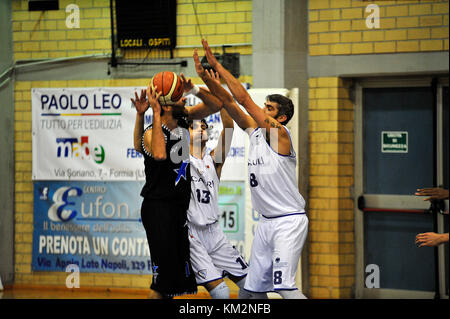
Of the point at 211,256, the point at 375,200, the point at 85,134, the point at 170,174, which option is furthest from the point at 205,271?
the point at 85,134

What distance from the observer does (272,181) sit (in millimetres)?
4996

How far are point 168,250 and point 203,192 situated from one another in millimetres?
547

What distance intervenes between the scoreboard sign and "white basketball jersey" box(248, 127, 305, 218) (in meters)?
2.13

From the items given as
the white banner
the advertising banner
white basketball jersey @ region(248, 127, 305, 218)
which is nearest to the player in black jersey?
white basketball jersey @ region(248, 127, 305, 218)

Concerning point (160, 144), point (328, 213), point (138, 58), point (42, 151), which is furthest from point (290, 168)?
point (42, 151)

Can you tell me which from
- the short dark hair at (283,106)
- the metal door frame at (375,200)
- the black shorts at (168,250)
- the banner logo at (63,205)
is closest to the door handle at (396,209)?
the metal door frame at (375,200)

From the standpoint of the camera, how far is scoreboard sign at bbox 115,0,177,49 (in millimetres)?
6730

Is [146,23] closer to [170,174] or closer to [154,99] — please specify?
[154,99]

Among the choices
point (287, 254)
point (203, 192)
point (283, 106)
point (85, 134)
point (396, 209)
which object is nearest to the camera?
point (287, 254)

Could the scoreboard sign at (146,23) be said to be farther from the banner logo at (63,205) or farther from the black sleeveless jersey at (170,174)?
the black sleeveless jersey at (170,174)

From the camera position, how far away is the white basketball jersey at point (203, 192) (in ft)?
16.8

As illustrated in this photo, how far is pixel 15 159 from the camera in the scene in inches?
282
